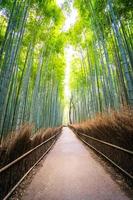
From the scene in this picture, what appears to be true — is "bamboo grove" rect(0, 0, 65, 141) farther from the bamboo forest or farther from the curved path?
the curved path

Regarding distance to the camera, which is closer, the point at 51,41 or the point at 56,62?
the point at 51,41

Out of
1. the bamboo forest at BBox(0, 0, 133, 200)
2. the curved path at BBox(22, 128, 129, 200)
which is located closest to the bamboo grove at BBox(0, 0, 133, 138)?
the bamboo forest at BBox(0, 0, 133, 200)

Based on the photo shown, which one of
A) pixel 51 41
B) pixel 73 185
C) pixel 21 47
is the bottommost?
pixel 73 185

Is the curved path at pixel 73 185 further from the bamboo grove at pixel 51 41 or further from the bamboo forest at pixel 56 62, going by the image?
the bamboo grove at pixel 51 41

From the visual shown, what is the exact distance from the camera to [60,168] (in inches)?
177

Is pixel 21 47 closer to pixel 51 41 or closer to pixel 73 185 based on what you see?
pixel 51 41

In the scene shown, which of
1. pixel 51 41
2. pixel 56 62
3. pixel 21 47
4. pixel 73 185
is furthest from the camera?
pixel 56 62

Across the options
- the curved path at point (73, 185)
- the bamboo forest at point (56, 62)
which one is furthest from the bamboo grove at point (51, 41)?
the curved path at point (73, 185)

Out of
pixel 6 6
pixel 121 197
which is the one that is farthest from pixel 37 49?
pixel 121 197

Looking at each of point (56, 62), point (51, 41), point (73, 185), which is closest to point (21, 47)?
point (51, 41)

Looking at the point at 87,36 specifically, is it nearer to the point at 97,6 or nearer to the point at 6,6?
the point at 97,6

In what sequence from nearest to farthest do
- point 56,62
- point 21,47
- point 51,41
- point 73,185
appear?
point 73,185
point 21,47
point 51,41
point 56,62

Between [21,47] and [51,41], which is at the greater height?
[51,41]

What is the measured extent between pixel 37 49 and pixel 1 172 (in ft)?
36.8
